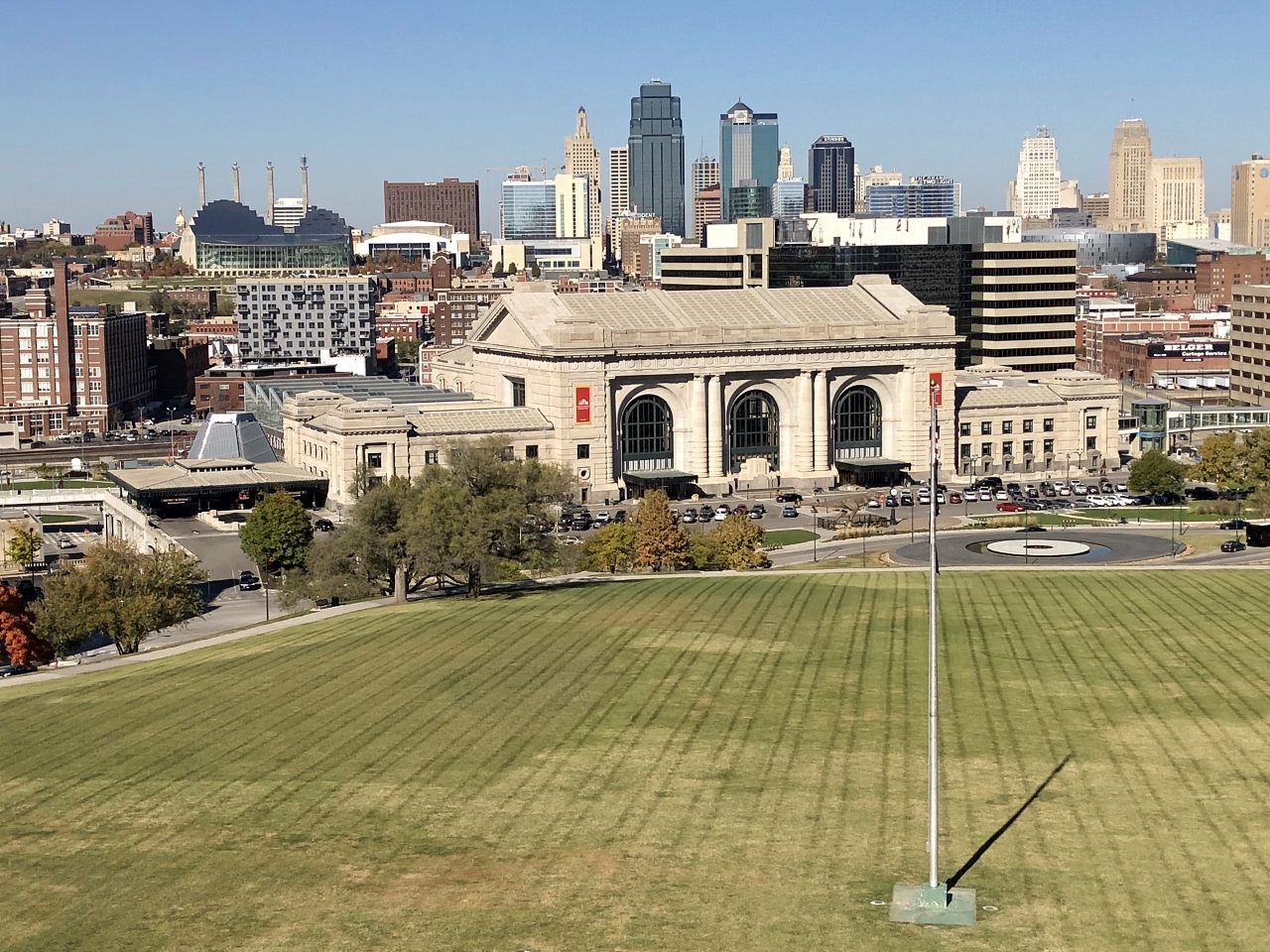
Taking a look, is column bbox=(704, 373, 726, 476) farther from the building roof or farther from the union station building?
the building roof

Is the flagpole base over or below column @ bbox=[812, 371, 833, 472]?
below

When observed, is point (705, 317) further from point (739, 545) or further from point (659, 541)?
point (659, 541)

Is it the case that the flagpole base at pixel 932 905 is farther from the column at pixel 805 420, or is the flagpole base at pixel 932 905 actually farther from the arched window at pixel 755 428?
the column at pixel 805 420

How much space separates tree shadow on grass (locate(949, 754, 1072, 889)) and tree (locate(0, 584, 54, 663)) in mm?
50252

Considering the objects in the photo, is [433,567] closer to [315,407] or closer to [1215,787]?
[1215,787]

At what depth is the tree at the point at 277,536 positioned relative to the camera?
117m

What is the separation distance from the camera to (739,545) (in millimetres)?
108938

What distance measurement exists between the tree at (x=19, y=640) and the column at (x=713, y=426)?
6831cm

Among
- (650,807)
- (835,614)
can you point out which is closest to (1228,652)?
(835,614)

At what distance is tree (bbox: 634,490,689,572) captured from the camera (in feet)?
348

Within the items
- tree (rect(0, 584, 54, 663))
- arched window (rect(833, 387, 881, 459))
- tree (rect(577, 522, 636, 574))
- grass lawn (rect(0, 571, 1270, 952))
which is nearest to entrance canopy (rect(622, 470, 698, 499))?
arched window (rect(833, 387, 881, 459))

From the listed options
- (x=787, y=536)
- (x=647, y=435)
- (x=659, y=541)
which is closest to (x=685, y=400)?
(x=647, y=435)

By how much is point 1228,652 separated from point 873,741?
61.6ft

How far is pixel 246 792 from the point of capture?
168 ft
